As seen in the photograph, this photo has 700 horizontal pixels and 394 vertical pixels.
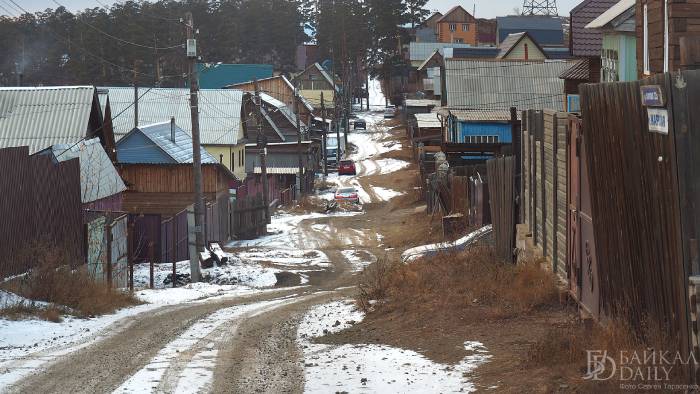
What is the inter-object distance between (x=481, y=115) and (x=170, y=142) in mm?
15344

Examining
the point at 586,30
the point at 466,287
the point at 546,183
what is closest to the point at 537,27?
the point at 586,30

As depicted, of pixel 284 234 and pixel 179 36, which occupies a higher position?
pixel 179 36

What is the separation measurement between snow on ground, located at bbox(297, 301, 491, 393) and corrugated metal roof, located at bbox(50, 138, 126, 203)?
1323 centimetres

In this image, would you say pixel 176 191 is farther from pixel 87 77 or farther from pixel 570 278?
pixel 87 77

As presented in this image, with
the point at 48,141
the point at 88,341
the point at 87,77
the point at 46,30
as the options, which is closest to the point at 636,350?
the point at 88,341

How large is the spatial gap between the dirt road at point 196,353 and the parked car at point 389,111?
9008 cm

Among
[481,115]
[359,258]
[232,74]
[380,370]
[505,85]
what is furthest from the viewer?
[232,74]

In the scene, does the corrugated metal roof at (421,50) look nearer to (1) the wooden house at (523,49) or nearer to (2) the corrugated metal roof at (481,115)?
(1) the wooden house at (523,49)

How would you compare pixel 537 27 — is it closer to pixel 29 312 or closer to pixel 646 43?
pixel 646 43

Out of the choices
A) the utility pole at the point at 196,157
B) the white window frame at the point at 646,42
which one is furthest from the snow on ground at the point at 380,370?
the utility pole at the point at 196,157

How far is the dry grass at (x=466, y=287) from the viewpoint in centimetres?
1265

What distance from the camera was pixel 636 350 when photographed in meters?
7.88

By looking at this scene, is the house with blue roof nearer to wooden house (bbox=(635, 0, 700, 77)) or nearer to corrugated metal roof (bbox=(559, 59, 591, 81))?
corrugated metal roof (bbox=(559, 59, 591, 81))

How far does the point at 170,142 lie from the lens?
41125 millimetres
